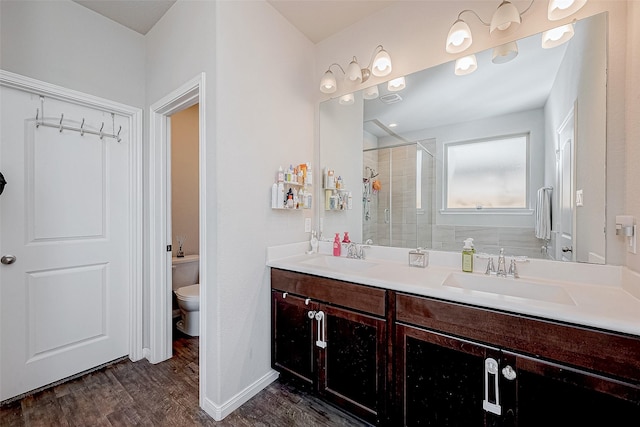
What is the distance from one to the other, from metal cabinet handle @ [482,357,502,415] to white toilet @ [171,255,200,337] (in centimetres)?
223

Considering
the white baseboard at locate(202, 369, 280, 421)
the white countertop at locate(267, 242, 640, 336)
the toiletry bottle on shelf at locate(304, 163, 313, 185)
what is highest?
the toiletry bottle on shelf at locate(304, 163, 313, 185)

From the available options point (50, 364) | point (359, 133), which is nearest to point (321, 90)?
point (359, 133)

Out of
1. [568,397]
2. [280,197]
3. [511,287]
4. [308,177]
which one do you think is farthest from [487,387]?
[308,177]

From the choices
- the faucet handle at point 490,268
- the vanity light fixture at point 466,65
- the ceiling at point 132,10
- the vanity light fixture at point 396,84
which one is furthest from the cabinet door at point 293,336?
the ceiling at point 132,10

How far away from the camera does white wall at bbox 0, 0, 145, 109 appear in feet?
5.38

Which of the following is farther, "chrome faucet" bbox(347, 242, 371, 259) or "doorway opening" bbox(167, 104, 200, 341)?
"doorway opening" bbox(167, 104, 200, 341)

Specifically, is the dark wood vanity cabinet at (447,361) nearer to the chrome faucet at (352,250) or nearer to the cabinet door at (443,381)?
the cabinet door at (443,381)

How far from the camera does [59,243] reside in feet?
6.09

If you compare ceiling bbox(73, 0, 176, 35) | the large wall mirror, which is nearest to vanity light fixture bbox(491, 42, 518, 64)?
the large wall mirror

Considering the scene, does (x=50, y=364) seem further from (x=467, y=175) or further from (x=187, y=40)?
(x=467, y=175)

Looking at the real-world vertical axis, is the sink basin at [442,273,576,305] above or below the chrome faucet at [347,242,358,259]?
below

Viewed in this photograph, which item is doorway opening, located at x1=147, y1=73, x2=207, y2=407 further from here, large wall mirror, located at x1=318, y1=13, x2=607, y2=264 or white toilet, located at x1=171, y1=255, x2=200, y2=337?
large wall mirror, located at x1=318, y1=13, x2=607, y2=264

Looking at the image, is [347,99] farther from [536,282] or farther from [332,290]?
[536,282]

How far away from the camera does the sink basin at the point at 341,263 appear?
6.18ft
